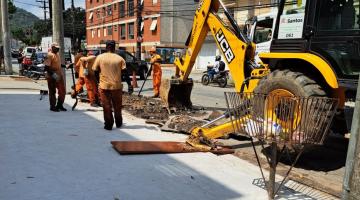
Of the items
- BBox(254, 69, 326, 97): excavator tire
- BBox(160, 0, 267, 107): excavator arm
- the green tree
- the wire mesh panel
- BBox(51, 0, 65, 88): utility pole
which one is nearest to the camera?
the wire mesh panel

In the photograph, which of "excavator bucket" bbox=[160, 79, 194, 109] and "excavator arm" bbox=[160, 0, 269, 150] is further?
"excavator bucket" bbox=[160, 79, 194, 109]

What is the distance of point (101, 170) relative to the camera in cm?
540

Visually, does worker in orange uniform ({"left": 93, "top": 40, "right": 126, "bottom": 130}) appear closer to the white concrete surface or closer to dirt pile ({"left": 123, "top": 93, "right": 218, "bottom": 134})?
the white concrete surface

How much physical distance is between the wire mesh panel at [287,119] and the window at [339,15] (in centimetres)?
148

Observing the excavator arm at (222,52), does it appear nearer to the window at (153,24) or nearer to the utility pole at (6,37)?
the utility pole at (6,37)

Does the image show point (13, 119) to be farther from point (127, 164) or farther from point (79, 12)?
Answer: point (79, 12)

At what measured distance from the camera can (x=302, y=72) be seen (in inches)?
242

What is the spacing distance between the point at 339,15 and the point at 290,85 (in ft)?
3.83

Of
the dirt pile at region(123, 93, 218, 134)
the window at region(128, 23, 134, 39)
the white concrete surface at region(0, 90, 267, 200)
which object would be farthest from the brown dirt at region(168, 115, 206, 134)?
the window at region(128, 23, 134, 39)

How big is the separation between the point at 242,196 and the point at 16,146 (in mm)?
3826

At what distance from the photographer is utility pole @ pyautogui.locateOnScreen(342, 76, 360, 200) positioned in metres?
2.53

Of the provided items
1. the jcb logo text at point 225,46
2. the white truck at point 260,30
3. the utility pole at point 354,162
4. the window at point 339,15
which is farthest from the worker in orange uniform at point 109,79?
the white truck at point 260,30

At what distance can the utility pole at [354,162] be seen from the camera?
253cm

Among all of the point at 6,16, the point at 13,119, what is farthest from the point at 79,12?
the point at 13,119
